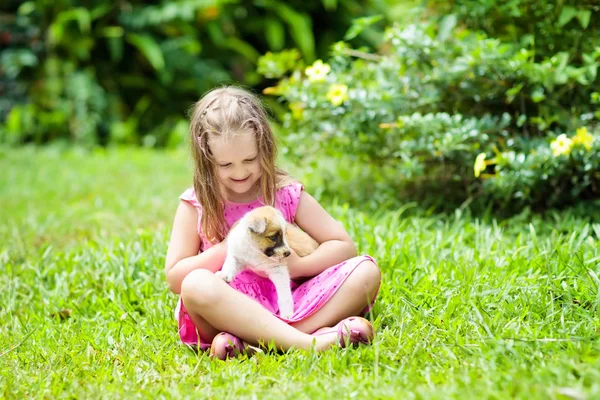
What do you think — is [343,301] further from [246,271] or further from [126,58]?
[126,58]

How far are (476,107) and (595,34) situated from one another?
0.76 m

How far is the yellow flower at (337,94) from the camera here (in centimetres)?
409

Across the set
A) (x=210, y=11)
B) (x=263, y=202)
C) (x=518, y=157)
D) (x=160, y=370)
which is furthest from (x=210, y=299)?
(x=210, y=11)

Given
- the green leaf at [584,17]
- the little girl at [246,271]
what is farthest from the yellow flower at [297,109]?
the green leaf at [584,17]

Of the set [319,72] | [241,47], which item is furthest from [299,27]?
[319,72]

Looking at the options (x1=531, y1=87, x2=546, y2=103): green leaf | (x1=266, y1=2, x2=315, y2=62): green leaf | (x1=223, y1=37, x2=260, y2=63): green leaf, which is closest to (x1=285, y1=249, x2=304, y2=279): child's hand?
(x1=531, y1=87, x2=546, y2=103): green leaf

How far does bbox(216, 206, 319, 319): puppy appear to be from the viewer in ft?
8.05

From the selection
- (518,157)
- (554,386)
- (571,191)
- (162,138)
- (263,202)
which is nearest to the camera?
(554,386)

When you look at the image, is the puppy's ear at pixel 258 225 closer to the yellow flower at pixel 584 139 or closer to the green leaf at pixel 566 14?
the yellow flower at pixel 584 139

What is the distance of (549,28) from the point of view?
3.80 m

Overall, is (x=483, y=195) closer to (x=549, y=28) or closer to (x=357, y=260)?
(x=549, y=28)

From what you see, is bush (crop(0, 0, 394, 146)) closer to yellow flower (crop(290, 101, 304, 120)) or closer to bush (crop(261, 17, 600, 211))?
yellow flower (crop(290, 101, 304, 120))

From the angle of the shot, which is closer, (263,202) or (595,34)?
(263,202)

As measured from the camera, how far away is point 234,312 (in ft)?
8.15
